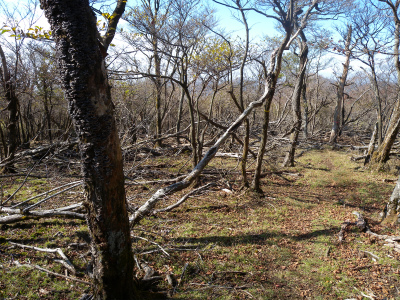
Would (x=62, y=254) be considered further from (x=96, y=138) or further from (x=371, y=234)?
(x=371, y=234)

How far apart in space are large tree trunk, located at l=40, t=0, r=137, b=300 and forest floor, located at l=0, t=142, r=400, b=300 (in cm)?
106

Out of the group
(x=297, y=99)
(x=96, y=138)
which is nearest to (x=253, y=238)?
(x=96, y=138)

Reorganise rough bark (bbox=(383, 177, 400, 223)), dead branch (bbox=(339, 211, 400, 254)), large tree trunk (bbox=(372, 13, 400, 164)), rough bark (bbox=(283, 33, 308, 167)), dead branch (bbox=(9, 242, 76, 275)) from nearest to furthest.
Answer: dead branch (bbox=(9, 242, 76, 275)) → dead branch (bbox=(339, 211, 400, 254)) → rough bark (bbox=(383, 177, 400, 223)) → large tree trunk (bbox=(372, 13, 400, 164)) → rough bark (bbox=(283, 33, 308, 167))

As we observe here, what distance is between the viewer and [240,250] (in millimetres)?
4352

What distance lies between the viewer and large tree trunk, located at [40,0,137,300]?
6.52 ft

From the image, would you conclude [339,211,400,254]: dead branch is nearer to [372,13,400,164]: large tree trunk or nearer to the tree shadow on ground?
the tree shadow on ground

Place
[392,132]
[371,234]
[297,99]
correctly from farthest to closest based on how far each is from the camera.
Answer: [297,99] < [392,132] < [371,234]

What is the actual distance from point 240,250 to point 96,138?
10.7 ft

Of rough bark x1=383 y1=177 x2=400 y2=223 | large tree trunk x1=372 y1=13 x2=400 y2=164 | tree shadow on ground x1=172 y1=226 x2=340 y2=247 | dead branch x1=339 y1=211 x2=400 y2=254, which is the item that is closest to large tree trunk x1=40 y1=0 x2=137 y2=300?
tree shadow on ground x1=172 y1=226 x2=340 y2=247

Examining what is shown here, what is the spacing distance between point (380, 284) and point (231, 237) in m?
2.30

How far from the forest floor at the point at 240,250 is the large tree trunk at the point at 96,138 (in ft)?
3.48

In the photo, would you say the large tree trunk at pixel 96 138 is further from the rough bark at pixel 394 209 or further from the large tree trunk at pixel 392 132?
the large tree trunk at pixel 392 132

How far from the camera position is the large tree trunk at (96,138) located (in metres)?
1.99

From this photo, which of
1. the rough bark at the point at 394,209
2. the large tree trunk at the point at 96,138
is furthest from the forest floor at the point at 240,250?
the large tree trunk at the point at 96,138
